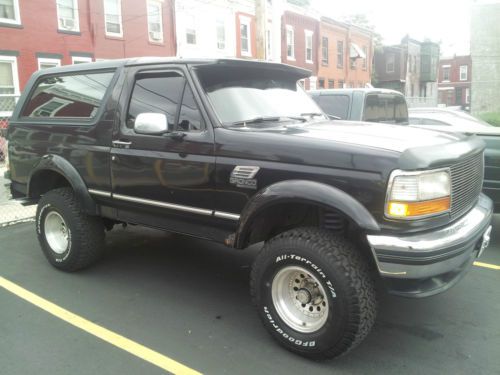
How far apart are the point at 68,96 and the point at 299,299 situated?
3089 mm

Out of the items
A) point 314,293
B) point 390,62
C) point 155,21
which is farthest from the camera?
point 390,62

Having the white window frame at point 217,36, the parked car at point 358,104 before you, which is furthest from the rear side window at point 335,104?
the white window frame at point 217,36

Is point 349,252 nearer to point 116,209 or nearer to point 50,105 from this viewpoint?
point 116,209

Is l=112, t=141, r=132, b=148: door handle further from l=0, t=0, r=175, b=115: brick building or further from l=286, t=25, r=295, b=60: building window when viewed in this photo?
l=286, t=25, r=295, b=60: building window

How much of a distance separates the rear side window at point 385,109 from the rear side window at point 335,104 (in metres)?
0.29

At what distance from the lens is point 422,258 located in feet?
9.00

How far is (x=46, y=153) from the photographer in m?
4.74

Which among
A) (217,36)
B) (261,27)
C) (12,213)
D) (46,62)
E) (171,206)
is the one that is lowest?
(12,213)

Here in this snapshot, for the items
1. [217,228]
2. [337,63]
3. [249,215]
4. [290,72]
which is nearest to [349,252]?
[249,215]

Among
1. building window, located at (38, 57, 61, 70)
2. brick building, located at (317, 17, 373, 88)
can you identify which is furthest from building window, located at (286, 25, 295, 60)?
building window, located at (38, 57, 61, 70)

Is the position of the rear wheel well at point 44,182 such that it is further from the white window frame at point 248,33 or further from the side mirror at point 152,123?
the white window frame at point 248,33

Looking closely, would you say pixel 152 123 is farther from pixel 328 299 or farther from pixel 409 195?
pixel 409 195

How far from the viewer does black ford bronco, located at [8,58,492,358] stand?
9.36 feet

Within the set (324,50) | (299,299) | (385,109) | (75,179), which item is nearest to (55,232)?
(75,179)
